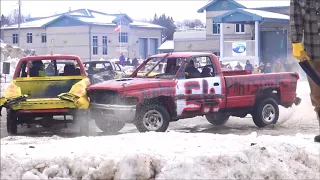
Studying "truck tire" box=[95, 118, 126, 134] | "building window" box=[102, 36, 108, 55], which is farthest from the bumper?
"building window" box=[102, 36, 108, 55]

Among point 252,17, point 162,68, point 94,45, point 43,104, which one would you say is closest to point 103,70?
point 162,68

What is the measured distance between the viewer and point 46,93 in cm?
1145

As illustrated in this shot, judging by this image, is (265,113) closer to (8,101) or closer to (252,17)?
(8,101)

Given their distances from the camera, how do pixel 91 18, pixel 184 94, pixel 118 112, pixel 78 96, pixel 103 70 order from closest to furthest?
pixel 118 112 < pixel 78 96 < pixel 184 94 < pixel 103 70 < pixel 91 18

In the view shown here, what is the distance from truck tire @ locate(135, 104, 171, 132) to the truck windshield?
0.81 meters

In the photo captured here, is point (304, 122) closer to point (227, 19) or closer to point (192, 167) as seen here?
point (192, 167)

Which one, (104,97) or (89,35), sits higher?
(89,35)

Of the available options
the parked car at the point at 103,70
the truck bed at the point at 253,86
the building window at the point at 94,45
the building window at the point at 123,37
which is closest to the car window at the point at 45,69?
the truck bed at the point at 253,86

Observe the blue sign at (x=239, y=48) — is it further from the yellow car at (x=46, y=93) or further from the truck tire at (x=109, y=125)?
the truck tire at (x=109, y=125)

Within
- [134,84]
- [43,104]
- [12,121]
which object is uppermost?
[134,84]

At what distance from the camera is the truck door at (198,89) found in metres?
10.6

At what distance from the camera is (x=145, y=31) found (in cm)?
6284

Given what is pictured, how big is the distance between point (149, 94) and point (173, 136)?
345cm

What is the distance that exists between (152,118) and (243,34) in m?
37.1
